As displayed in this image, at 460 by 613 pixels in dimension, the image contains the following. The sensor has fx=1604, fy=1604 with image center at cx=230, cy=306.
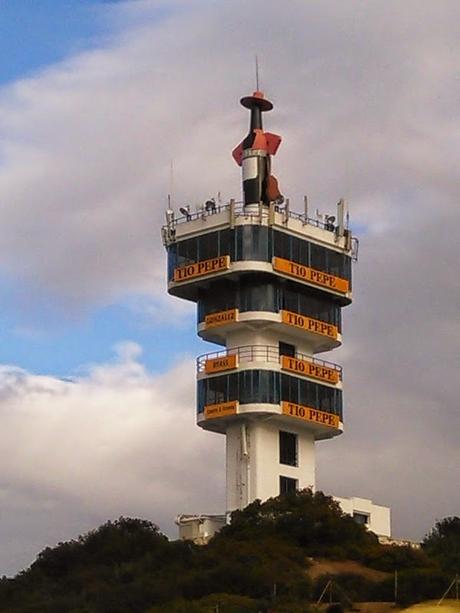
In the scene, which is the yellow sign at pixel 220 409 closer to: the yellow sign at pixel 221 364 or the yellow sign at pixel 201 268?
the yellow sign at pixel 221 364

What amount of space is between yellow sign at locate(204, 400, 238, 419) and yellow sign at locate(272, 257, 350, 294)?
9353 mm

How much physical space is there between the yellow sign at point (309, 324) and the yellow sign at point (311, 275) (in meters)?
2.50

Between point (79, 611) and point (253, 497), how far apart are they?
19.1 metres

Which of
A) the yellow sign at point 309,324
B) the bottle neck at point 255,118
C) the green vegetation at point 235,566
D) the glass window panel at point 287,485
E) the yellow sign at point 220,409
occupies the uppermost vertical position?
the bottle neck at point 255,118

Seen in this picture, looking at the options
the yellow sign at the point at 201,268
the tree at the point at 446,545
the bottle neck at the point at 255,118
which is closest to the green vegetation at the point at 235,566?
the tree at the point at 446,545

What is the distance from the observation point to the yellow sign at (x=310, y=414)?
4107 inches

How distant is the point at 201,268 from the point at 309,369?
32.5 feet

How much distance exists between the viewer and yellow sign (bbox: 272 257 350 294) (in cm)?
10556

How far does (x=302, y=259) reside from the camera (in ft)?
355

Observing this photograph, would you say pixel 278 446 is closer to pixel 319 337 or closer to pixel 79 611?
pixel 319 337

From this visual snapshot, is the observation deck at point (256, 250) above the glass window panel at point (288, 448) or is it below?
above

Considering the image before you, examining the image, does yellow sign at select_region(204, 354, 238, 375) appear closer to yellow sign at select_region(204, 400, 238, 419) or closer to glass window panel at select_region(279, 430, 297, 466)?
yellow sign at select_region(204, 400, 238, 419)

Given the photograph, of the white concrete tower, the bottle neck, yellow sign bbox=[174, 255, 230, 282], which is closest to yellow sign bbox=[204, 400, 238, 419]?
the white concrete tower

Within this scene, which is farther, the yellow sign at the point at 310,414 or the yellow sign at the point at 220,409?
the yellow sign at the point at 310,414
